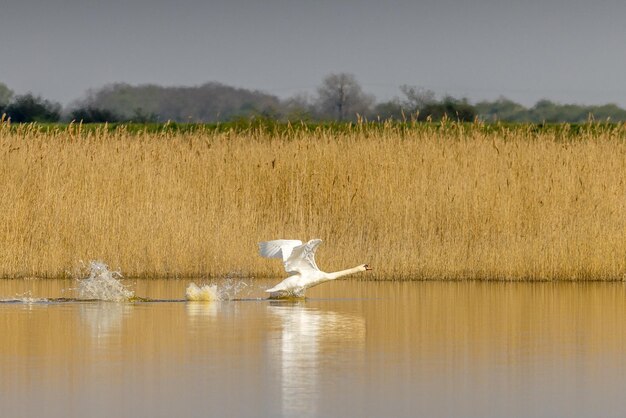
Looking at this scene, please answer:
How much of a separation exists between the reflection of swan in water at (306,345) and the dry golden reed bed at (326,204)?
3.78 metres

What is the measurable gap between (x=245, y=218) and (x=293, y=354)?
318 inches

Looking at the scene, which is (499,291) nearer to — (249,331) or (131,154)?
(249,331)

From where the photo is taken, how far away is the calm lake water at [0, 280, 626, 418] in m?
6.35

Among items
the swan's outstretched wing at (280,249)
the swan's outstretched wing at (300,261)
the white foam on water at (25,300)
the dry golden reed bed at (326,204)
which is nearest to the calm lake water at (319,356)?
the white foam on water at (25,300)

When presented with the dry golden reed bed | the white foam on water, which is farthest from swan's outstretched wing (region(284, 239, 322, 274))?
the dry golden reed bed

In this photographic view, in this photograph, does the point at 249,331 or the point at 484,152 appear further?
the point at 484,152

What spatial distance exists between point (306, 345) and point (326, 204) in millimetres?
9432

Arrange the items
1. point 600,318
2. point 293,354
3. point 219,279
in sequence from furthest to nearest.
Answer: point 219,279 → point 600,318 → point 293,354

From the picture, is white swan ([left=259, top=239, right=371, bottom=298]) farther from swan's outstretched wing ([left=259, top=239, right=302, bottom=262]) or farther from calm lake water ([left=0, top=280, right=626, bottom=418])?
calm lake water ([left=0, top=280, right=626, bottom=418])

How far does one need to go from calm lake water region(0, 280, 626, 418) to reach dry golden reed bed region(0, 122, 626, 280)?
6.97 feet

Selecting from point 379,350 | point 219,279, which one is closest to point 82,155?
point 219,279

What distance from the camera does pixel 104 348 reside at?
849 cm

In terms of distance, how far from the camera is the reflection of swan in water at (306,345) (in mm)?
6457

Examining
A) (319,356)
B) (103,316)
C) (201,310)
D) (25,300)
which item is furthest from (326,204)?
(319,356)
